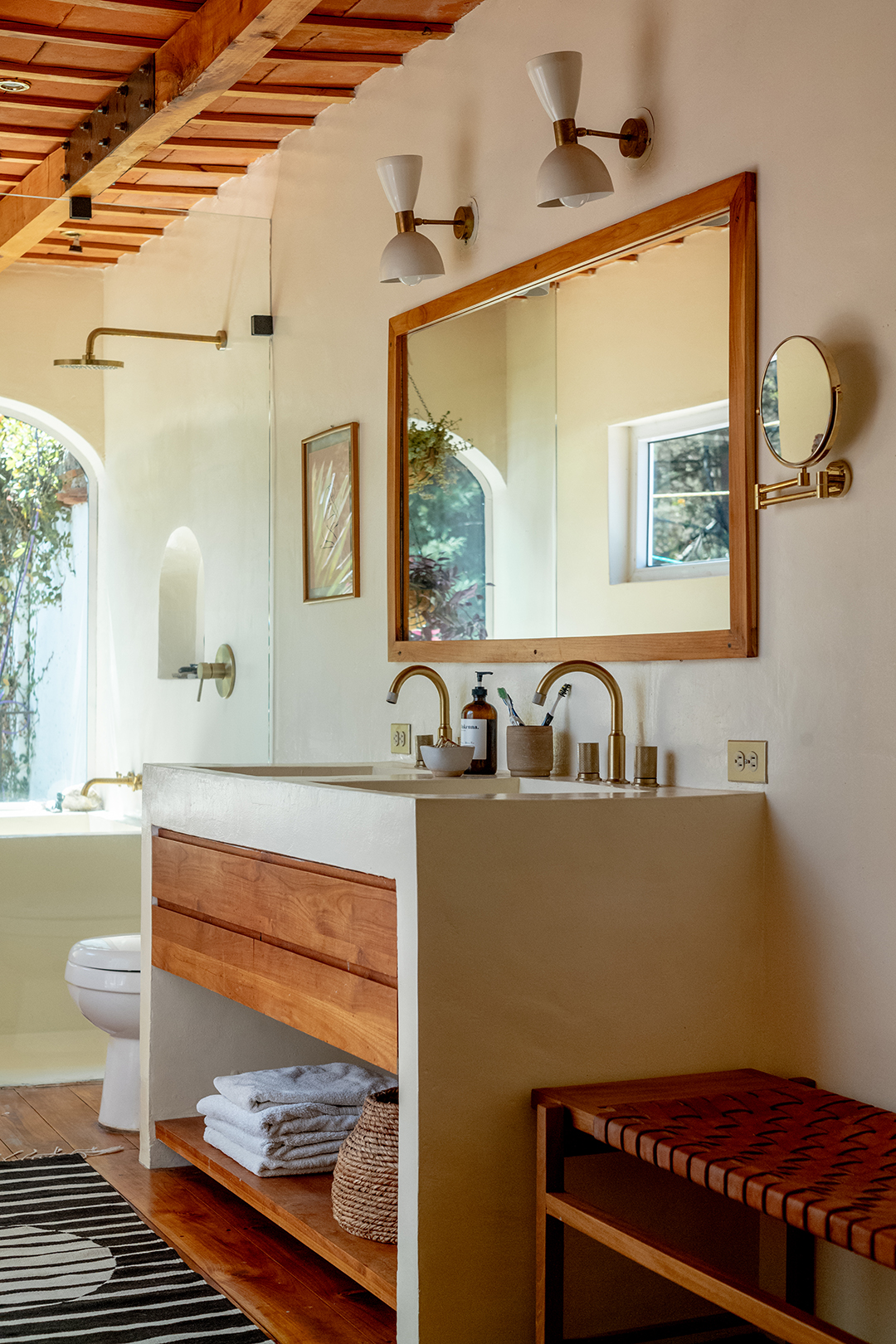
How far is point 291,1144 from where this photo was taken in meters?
2.80

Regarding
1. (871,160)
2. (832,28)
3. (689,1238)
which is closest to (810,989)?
(689,1238)

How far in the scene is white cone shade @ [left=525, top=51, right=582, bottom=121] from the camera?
268 cm

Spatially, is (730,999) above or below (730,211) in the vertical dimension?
below

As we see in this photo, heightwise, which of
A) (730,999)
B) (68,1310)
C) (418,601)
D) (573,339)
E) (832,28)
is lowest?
(68,1310)

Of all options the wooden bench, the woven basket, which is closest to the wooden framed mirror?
the wooden bench

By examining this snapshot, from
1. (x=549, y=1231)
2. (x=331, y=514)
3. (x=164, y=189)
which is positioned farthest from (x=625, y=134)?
(x=164, y=189)

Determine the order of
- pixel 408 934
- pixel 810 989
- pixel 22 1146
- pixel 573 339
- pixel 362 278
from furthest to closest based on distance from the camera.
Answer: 1. pixel 362 278
2. pixel 22 1146
3. pixel 573 339
4. pixel 810 989
5. pixel 408 934

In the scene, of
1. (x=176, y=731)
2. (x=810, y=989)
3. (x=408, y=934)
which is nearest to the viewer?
(x=408, y=934)

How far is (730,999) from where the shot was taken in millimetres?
2359

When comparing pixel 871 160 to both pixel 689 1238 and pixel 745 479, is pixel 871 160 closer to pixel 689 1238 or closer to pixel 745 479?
pixel 745 479

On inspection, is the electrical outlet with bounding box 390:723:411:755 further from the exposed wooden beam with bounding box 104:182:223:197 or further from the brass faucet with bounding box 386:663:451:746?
the exposed wooden beam with bounding box 104:182:223:197

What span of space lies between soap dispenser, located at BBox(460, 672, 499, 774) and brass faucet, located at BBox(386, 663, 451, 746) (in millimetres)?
116

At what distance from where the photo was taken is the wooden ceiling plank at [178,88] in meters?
2.99

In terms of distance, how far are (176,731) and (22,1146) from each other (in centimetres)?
124
